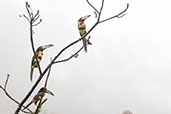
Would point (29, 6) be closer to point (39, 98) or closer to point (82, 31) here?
point (82, 31)

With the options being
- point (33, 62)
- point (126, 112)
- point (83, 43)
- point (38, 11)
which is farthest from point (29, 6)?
point (126, 112)

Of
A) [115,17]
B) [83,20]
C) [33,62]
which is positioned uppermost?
[83,20]

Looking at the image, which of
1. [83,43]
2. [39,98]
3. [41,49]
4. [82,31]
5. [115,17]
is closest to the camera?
[39,98]

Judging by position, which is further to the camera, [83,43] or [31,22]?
[83,43]

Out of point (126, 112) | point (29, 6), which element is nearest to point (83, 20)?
point (29, 6)

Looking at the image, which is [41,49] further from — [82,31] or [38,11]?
[82,31]

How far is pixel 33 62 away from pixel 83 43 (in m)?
0.48

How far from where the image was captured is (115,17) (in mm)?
1405

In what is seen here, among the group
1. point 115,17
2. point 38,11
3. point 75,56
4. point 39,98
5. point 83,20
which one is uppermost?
point 83,20

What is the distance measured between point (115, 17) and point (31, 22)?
0.67 meters

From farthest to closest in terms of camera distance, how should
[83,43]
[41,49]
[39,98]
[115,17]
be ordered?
[83,43] → [41,49] → [115,17] → [39,98]

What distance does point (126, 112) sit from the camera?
33906 millimetres

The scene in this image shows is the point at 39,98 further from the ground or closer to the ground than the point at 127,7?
closer to the ground

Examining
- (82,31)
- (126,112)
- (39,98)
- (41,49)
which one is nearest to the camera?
(39,98)
